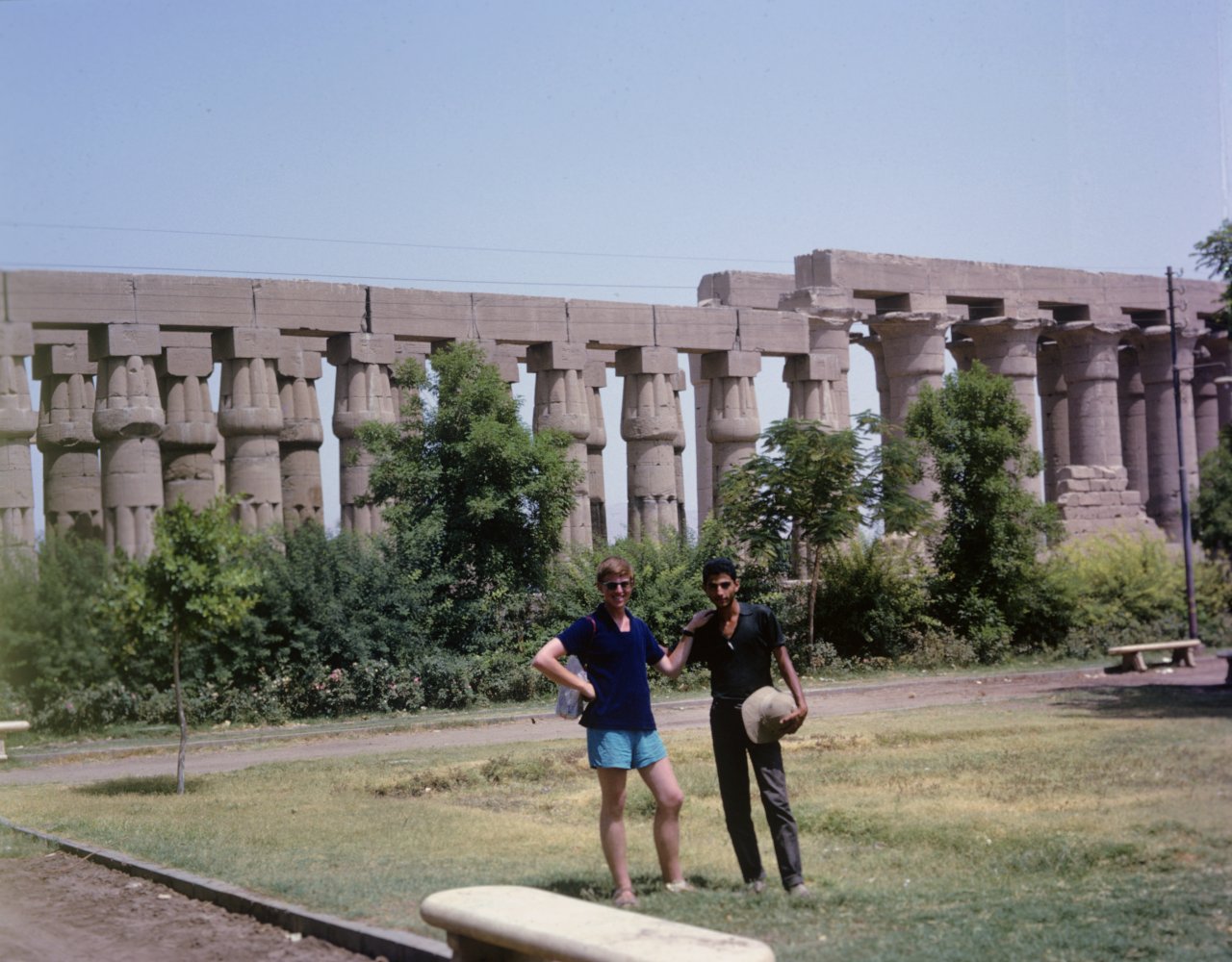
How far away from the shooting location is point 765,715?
920cm

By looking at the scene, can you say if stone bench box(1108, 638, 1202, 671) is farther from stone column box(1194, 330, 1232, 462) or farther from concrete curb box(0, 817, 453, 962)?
stone column box(1194, 330, 1232, 462)

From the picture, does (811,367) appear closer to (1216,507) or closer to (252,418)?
(1216,507)

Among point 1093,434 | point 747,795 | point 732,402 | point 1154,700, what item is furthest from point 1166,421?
point 747,795

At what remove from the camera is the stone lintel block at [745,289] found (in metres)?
39.0

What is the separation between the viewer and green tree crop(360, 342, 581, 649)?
27.2 metres

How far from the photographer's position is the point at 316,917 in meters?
9.17

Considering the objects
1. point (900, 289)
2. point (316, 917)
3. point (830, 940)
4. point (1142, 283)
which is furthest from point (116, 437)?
point (1142, 283)

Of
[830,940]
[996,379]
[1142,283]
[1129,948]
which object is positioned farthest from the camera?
[1142,283]

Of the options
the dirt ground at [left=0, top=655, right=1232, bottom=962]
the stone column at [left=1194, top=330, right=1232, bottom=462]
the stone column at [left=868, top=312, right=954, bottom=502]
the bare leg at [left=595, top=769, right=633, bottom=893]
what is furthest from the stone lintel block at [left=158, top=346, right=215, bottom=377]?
the stone column at [left=1194, top=330, right=1232, bottom=462]

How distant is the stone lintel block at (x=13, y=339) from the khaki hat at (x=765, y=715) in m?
4.30

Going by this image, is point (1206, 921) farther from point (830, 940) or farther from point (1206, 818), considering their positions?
point (1206, 818)

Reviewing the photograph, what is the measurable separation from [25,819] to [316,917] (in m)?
6.44

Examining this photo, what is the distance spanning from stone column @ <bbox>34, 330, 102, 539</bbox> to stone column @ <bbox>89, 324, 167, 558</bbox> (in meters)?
2.18

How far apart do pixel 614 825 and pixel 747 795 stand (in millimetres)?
815
